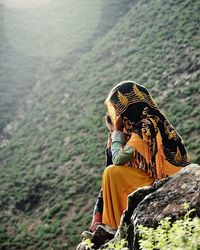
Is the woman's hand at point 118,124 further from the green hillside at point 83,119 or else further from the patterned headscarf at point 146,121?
the green hillside at point 83,119

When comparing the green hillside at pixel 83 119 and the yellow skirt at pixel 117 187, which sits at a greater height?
the yellow skirt at pixel 117 187

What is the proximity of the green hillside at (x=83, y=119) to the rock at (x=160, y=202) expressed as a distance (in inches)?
279

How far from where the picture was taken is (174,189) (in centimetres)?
352

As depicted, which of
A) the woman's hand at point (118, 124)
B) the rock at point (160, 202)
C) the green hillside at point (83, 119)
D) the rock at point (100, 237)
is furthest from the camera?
the green hillside at point (83, 119)

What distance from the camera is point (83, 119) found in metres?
17.9

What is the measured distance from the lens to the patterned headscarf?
4.64 meters

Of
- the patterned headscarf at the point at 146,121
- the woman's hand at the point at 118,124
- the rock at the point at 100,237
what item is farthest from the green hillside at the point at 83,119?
the rock at the point at 100,237

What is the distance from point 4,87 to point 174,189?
23441mm

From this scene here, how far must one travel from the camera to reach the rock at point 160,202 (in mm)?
3188

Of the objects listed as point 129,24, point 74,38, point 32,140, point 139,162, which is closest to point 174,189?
point 139,162

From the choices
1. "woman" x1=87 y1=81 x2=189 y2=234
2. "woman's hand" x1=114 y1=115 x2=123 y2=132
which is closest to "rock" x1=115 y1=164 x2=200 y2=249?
"woman" x1=87 y1=81 x2=189 y2=234

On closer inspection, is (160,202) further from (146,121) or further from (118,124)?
(118,124)

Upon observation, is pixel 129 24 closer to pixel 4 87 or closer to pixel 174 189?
pixel 4 87

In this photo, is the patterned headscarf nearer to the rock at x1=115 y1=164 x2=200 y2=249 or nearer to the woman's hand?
the woman's hand
